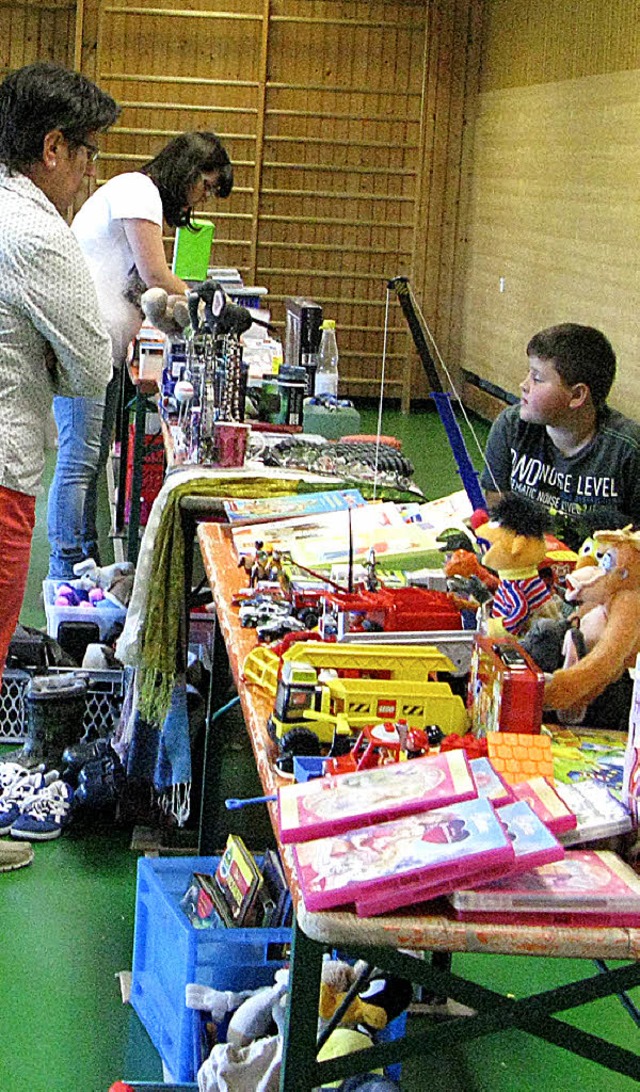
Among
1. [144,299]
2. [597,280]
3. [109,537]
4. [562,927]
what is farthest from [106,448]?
[562,927]

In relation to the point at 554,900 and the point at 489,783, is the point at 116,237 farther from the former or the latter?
the point at 554,900

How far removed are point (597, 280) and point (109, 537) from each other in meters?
3.00

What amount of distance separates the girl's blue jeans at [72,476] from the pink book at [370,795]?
10.5ft

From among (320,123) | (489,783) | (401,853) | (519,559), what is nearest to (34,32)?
(320,123)

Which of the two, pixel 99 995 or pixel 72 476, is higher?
pixel 72 476

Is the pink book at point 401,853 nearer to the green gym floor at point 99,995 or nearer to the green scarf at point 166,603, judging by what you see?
the green gym floor at point 99,995

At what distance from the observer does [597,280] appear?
24.7 ft

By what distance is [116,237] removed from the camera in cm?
481

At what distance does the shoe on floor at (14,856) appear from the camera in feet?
10.5

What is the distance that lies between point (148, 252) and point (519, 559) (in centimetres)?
294

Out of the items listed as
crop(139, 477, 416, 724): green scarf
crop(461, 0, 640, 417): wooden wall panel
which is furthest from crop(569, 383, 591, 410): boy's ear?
crop(461, 0, 640, 417): wooden wall panel

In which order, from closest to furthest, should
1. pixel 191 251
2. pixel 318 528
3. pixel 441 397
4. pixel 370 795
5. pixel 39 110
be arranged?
Answer: pixel 370 795 < pixel 441 397 < pixel 39 110 < pixel 318 528 < pixel 191 251

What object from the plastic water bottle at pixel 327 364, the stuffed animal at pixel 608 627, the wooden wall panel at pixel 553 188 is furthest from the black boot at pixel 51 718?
the wooden wall panel at pixel 553 188

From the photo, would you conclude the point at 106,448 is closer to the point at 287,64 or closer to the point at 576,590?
the point at 576,590
